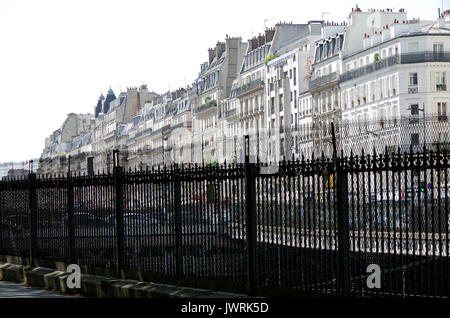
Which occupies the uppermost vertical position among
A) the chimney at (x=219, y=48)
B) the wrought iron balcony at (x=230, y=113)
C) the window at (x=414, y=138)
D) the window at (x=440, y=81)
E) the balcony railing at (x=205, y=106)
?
the chimney at (x=219, y=48)

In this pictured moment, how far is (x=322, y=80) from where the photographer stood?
284 feet

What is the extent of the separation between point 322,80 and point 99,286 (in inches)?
2821

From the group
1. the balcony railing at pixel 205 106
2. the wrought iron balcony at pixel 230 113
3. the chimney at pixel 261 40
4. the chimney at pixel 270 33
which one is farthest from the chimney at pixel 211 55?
the chimney at pixel 270 33

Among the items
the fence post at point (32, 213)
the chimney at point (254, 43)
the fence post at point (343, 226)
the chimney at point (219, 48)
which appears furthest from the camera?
the chimney at point (219, 48)

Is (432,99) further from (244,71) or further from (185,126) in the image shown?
(185,126)

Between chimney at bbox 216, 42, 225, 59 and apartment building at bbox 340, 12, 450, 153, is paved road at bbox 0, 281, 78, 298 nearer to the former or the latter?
apartment building at bbox 340, 12, 450, 153

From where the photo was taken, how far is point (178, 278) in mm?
15250

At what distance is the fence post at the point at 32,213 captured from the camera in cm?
2048

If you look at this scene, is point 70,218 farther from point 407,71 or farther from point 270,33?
point 270,33

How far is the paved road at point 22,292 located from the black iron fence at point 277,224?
899 millimetres

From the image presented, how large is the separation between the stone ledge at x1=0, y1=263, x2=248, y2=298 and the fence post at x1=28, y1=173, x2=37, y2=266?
0.40 m

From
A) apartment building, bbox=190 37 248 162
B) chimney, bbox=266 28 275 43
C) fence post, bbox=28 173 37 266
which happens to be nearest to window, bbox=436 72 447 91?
chimney, bbox=266 28 275 43

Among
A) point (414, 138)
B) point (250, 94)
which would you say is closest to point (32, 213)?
point (414, 138)

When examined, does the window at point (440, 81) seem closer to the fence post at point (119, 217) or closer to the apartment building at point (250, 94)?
the apartment building at point (250, 94)
